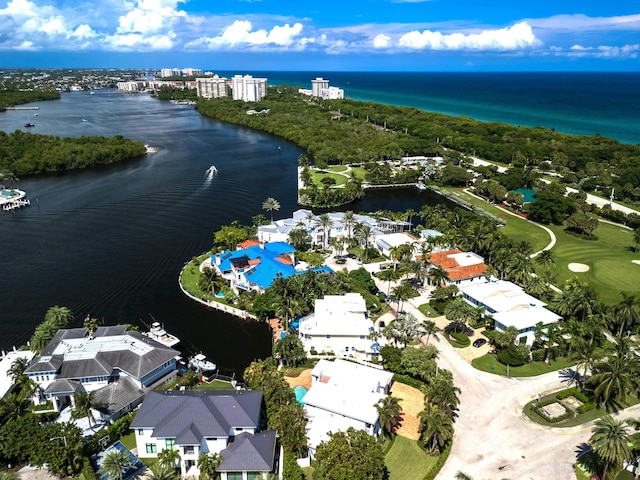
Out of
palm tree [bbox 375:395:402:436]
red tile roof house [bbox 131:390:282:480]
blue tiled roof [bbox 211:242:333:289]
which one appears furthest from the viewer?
blue tiled roof [bbox 211:242:333:289]

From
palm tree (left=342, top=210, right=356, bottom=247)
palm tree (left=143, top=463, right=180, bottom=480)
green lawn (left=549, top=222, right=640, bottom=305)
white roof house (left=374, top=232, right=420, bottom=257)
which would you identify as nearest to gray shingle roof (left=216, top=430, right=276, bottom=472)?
palm tree (left=143, top=463, right=180, bottom=480)

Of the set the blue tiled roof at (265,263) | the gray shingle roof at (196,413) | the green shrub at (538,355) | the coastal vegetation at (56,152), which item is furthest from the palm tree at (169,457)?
the coastal vegetation at (56,152)

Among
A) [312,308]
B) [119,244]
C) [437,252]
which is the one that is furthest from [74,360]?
[437,252]

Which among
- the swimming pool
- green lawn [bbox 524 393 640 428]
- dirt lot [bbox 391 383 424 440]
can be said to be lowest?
dirt lot [bbox 391 383 424 440]

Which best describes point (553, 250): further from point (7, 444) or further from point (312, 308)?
point (7, 444)

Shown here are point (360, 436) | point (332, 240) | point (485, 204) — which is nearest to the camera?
point (360, 436)

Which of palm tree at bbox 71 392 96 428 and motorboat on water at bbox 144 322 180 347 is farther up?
palm tree at bbox 71 392 96 428

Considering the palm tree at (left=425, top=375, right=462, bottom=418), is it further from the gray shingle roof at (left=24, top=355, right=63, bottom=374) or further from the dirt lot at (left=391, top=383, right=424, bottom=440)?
the gray shingle roof at (left=24, top=355, right=63, bottom=374)
